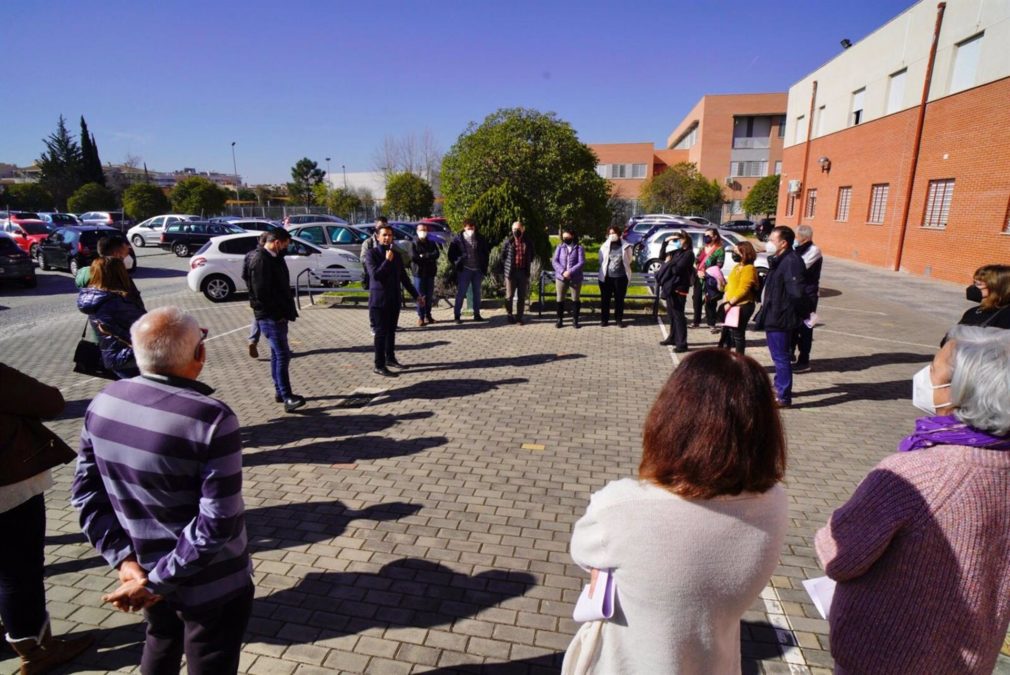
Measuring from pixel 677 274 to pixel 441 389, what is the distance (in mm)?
4068

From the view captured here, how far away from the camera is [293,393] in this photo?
6965mm

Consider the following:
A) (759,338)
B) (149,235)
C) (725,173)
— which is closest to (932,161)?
(759,338)

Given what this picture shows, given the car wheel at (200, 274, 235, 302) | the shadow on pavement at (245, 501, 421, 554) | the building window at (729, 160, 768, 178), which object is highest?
the building window at (729, 160, 768, 178)

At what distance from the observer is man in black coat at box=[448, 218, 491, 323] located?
10.8 meters

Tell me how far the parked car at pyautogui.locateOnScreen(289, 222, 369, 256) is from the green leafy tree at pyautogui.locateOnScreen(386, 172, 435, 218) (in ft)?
77.9

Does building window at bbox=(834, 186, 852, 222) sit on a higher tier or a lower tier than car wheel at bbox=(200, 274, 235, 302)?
higher

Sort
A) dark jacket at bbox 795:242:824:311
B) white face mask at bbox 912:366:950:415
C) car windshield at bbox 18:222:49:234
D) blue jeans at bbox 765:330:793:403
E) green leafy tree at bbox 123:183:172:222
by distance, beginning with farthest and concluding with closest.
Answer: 1. green leafy tree at bbox 123:183:172:222
2. car windshield at bbox 18:222:49:234
3. dark jacket at bbox 795:242:824:311
4. blue jeans at bbox 765:330:793:403
5. white face mask at bbox 912:366:950:415

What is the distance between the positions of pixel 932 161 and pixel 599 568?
23.5 m

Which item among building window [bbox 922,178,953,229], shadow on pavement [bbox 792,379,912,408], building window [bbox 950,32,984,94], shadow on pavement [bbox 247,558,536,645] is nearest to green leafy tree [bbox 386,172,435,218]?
building window [bbox 922,178,953,229]

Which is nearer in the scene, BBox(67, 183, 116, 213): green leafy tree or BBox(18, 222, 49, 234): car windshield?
BBox(18, 222, 49, 234): car windshield

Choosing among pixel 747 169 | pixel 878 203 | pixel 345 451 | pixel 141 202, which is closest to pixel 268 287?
pixel 345 451

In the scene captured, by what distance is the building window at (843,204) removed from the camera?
2609 centimetres

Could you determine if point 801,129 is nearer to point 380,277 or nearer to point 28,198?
point 380,277

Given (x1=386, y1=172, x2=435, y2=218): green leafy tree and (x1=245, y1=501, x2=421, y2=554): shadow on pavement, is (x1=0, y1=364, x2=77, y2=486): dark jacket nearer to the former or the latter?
(x1=245, y1=501, x2=421, y2=554): shadow on pavement
